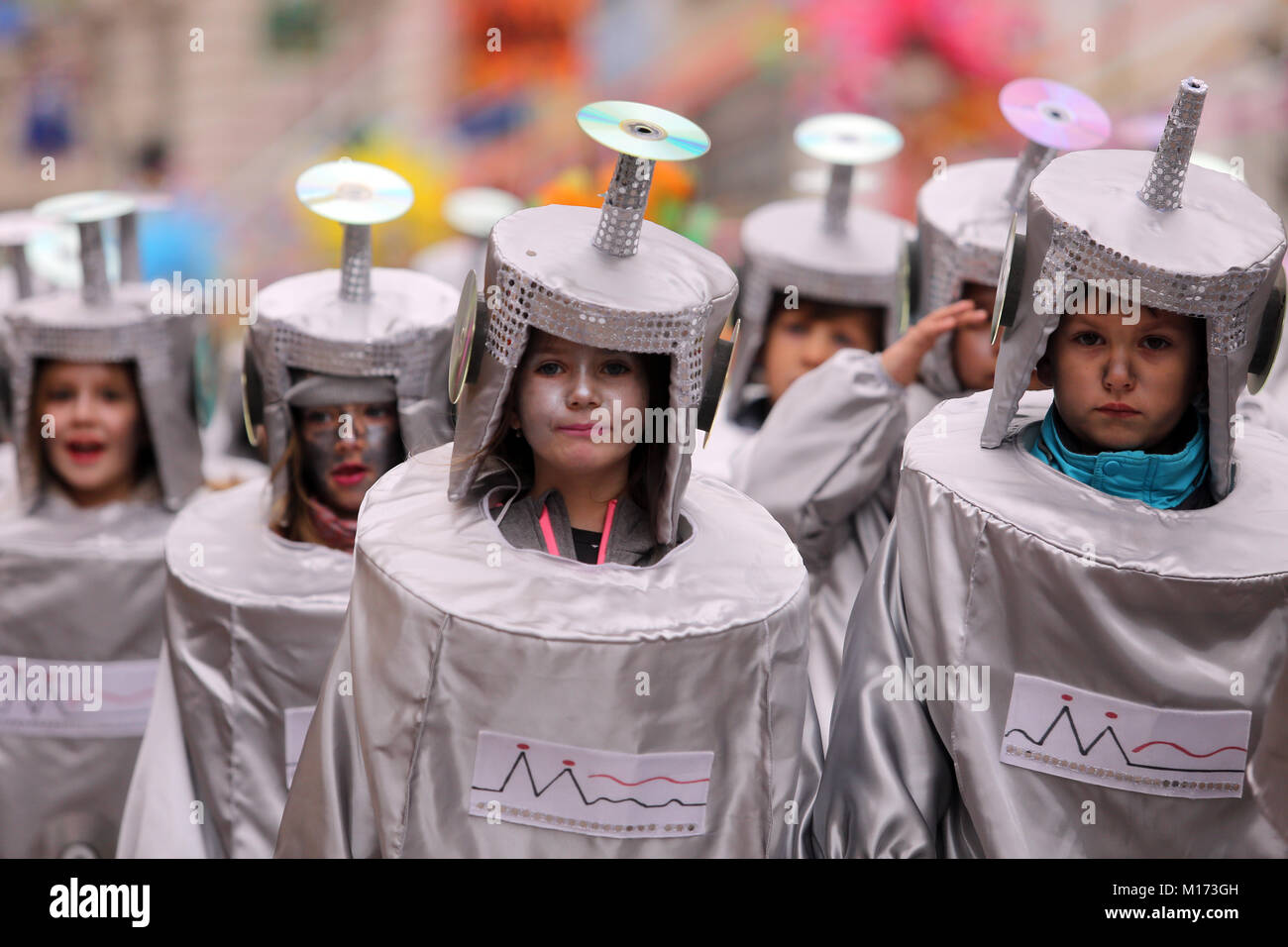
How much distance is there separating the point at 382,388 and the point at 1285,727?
1824 millimetres

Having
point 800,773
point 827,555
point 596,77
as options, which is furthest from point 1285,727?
point 596,77

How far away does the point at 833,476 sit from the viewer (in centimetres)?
A: 335

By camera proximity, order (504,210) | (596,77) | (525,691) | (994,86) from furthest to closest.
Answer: (596,77), (994,86), (504,210), (525,691)

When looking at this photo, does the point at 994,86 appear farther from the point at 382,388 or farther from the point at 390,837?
the point at 390,837

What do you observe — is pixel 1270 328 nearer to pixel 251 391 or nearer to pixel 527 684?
pixel 527 684

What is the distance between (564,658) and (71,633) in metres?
1.83

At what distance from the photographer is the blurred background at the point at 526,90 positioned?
6875 mm

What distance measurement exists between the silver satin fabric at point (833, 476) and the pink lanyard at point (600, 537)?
0.78 metres

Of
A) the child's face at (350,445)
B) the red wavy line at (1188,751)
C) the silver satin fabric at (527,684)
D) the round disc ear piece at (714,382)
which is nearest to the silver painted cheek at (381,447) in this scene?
the child's face at (350,445)

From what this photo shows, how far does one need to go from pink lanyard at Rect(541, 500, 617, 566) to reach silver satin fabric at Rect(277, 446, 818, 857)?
0.39 ft

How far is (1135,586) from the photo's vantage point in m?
2.46
